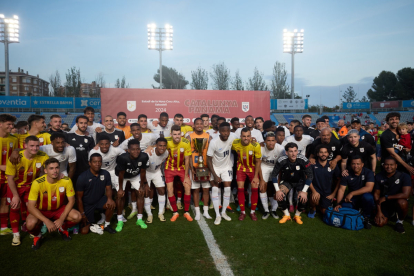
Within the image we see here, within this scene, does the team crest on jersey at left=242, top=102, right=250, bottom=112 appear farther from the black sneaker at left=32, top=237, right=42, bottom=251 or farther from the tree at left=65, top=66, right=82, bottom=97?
the tree at left=65, top=66, right=82, bottom=97

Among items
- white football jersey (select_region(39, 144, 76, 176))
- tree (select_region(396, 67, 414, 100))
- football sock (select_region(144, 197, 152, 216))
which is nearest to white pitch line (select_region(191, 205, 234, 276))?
football sock (select_region(144, 197, 152, 216))

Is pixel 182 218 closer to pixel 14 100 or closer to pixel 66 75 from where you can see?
pixel 14 100

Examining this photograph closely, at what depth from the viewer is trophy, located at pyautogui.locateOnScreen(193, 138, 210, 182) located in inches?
201

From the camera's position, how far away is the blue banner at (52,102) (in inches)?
773

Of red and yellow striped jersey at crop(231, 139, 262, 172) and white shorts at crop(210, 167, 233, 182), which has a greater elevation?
red and yellow striped jersey at crop(231, 139, 262, 172)

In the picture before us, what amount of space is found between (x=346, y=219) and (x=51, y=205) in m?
5.28

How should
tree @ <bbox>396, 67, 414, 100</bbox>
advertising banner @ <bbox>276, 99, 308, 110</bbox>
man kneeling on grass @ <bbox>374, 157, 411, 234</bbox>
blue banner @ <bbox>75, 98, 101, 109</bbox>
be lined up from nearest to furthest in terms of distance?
1. man kneeling on grass @ <bbox>374, 157, 411, 234</bbox>
2. blue banner @ <bbox>75, 98, 101, 109</bbox>
3. advertising banner @ <bbox>276, 99, 308, 110</bbox>
4. tree @ <bbox>396, 67, 414, 100</bbox>

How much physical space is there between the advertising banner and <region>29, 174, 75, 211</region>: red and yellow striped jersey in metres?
22.8

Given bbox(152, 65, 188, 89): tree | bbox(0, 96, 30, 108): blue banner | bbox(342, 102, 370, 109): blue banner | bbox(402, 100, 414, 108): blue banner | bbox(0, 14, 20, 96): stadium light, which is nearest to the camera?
bbox(0, 96, 30, 108): blue banner

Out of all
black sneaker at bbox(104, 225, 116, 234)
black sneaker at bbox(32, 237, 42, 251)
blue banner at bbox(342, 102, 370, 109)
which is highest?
blue banner at bbox(342, 102, 370, 109)

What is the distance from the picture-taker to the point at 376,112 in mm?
31219

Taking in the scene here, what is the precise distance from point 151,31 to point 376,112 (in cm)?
2893

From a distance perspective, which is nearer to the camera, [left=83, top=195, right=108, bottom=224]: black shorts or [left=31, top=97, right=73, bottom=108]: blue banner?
[left=83, top=195, right=108, bottom=224]: black shorts

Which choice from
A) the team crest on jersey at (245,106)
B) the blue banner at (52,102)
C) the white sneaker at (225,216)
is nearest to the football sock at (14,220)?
the white sneaker at (225,216)
